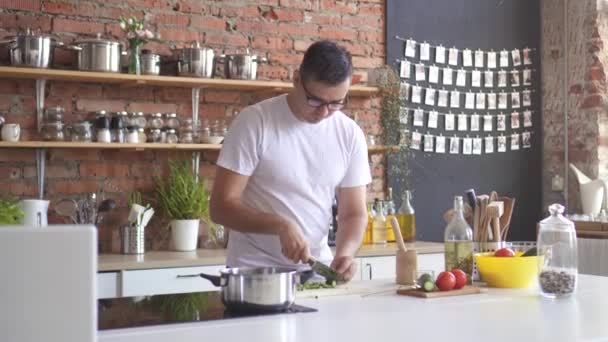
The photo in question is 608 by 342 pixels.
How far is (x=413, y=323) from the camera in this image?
6.55ft

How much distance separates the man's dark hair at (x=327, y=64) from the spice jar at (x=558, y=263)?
791 mm

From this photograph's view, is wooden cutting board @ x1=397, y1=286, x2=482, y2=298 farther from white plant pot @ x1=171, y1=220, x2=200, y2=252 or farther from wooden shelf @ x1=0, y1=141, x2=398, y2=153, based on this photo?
wooden shelf @ x1=0, y1=141, x2=398, y2=153

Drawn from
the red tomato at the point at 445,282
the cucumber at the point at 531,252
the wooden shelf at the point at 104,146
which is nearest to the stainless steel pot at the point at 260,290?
the red tomato at the point at 445,282

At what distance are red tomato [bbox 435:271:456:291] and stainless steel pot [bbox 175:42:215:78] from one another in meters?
2.31

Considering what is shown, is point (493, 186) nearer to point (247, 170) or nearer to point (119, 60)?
point (119, 60)

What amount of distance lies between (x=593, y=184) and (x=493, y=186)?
0.67 metres

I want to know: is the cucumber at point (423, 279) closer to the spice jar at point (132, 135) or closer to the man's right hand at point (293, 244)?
the man's right hand at point (293, 244)

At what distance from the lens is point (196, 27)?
4664 mm

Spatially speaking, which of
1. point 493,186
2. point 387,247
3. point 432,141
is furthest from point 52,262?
point 493,186

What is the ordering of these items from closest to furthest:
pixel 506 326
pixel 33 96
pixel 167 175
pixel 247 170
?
pixel 506 326 < pixel 247 170 < pixel 33 96 < pixel 167 175

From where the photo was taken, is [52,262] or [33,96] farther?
[33,96]

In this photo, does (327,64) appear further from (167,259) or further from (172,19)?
(172,19)

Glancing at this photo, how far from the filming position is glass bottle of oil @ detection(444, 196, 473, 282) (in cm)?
280

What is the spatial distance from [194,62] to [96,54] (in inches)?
20.8
